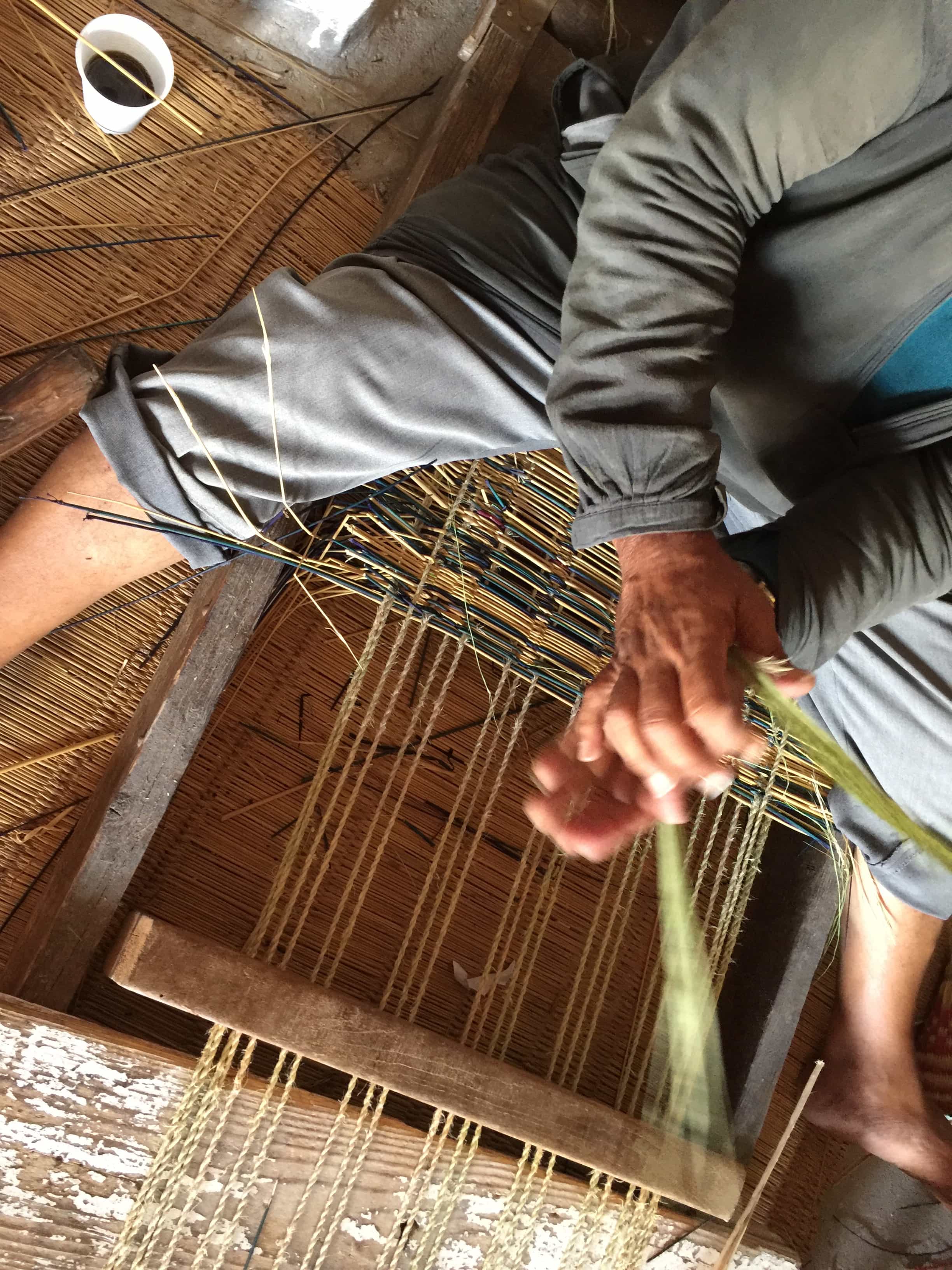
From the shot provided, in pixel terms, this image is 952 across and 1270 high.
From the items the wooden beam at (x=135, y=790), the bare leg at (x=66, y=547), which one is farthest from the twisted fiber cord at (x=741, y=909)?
the bare leg at (x=66, y=547)

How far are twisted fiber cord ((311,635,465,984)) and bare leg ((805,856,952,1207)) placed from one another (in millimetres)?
704

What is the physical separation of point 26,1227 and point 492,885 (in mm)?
725

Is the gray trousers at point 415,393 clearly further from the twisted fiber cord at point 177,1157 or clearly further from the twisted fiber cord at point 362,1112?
the twisted fiber cord at point 177,1157

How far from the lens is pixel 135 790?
114 cm

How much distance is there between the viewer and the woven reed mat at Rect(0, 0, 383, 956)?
1.33 metres

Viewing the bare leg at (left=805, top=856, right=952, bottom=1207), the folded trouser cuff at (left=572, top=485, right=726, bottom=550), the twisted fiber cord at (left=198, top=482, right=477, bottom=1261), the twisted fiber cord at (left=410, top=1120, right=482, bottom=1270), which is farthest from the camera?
the bare leg at (left=805, top=856, right=952, bottom=1207)

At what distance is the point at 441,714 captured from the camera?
59.8 inches

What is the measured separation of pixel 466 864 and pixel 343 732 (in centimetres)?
25

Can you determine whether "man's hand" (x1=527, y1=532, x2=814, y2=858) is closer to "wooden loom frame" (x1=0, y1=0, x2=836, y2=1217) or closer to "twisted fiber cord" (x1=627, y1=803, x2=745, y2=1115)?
"wooden loom frame" (x1=0, y1=0, x2=836, y2=1217)

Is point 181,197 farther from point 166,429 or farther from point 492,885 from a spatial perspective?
point 492,885

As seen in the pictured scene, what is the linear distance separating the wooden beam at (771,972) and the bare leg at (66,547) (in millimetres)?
1088

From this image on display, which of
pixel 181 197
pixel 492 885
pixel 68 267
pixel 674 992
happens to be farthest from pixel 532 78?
pixel 674 992

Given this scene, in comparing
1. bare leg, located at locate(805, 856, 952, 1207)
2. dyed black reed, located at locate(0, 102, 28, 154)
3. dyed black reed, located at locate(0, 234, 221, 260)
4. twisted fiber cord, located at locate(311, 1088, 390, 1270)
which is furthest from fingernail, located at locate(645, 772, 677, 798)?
dyed black reed, located at locate(0, 102, 28, 154)

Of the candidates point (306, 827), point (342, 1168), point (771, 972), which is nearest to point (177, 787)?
point (306, 827)
